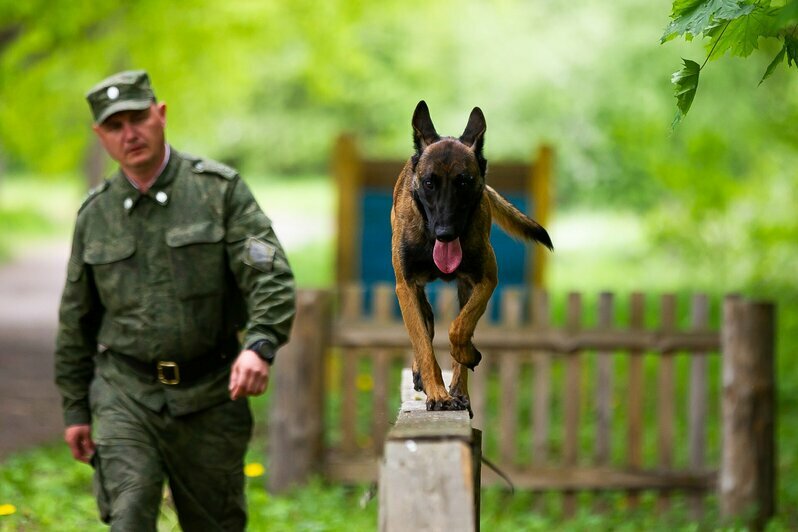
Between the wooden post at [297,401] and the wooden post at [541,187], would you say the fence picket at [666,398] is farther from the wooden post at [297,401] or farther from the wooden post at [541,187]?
the wooden post at [541,187]

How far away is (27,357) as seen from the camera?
508 inches

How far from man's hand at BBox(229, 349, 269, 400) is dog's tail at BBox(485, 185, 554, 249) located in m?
1.30

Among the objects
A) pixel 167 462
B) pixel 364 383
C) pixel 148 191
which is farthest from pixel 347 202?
pixel 167 462

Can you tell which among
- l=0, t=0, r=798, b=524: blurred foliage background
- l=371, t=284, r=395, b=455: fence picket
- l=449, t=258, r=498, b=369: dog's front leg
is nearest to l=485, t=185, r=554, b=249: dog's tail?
l=449, t=258, r=498, b=369: dog's front leg

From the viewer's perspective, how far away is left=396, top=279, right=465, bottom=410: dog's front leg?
2740 mm

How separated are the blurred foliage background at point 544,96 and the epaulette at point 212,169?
1.76 metres

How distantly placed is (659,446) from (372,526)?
7.43ft

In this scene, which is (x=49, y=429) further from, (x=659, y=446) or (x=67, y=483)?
(x=659, y=446)

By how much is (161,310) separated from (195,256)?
248 mm

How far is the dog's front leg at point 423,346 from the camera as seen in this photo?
2.74m

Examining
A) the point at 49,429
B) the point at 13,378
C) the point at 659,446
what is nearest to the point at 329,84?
the point at 13,378

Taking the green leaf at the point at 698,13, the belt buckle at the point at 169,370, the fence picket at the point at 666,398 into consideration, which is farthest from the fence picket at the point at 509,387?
the green leaf at the point at 698,13

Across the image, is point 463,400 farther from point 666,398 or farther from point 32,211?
point 32,211

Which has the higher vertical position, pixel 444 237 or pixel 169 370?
pixel 444 237
